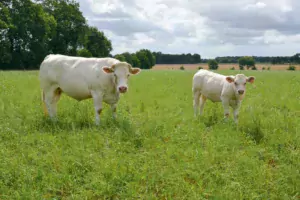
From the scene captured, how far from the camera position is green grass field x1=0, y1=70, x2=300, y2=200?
16.6 ft

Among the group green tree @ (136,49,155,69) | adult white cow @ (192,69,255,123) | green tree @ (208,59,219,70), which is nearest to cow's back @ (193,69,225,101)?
adult white cow @ (192,69,255,123)

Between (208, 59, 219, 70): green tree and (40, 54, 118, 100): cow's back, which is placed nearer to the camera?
(40, 54, 118, 100): cow's back

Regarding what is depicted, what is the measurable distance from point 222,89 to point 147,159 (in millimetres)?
4558

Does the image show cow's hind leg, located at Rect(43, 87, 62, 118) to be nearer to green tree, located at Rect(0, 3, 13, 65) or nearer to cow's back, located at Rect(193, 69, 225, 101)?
cow's back, located at Rect(193, 69, 225, 101)

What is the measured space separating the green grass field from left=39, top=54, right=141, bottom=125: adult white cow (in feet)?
1.90

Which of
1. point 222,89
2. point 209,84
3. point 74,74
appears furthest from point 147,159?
point 209,84

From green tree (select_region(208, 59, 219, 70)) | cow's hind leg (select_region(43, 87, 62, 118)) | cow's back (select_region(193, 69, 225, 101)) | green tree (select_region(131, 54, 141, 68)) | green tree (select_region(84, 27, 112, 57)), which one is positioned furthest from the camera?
green tree (select_region(131, 54, 141, 68))

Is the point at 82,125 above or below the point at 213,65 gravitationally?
below

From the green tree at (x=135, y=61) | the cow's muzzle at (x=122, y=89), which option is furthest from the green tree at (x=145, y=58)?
the cow's muzzle at (x=122, y=89)

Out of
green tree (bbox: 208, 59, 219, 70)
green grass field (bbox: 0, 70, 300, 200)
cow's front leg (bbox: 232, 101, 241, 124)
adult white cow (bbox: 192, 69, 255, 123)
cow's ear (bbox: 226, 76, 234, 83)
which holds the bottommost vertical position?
green grass field (bbox: 0, 70, 300, 200)

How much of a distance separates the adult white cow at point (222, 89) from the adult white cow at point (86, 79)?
2578 millimetres

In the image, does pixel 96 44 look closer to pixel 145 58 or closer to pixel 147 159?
pixel 145 58

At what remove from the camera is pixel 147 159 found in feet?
20.0

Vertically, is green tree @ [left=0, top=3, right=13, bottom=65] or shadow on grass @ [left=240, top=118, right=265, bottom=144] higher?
green tree @ [left=0, top=3, right=13, bottom=65]
